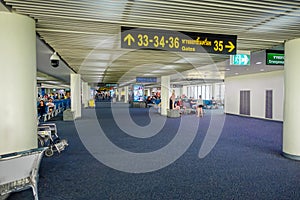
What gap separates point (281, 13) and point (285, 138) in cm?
328

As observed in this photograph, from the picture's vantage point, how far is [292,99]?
18.6ft

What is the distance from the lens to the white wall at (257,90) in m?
13.3

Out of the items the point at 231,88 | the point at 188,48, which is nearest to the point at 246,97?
the point at 231,88

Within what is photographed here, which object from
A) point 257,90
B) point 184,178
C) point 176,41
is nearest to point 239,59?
point 176,41

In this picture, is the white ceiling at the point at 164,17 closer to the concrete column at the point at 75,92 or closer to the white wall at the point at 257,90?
the white wall at the point at 257,90

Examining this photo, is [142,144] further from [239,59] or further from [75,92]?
[75,92]

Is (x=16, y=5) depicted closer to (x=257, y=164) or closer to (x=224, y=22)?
(x=224, y=22)

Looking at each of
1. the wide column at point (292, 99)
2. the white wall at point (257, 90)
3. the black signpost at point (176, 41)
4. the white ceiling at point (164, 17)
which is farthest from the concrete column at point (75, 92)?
the wide column at point (292, 99)

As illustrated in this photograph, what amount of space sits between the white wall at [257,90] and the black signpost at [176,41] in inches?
379

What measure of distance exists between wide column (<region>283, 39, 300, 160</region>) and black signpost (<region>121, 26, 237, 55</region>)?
1.61 m

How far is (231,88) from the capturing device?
59.6 ft

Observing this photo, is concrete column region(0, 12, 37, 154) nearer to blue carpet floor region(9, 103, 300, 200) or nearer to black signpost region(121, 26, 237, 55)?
blue carpet floor region(9, 103, 300, 200)

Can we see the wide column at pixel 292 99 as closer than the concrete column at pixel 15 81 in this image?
No

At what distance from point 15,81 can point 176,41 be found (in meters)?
3.02
